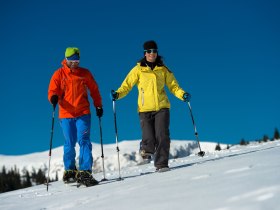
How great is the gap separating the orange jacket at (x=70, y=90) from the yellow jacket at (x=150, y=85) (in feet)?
2.90

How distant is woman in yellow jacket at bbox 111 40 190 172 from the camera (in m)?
9.56


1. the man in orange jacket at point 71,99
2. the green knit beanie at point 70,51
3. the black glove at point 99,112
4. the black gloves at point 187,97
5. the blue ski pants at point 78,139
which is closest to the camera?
the blue ski pants at point 78,139

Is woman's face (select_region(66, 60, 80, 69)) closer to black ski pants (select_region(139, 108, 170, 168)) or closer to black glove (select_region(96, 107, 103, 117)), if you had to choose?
black glove (select_region(96, 107, 103, 117))

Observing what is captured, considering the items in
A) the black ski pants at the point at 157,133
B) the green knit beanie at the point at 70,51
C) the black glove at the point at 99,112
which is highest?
the green knit beanie at the point at 70,51

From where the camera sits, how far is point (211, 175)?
19.3 feet

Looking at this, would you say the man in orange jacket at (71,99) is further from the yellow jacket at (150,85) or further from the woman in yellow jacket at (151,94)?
the yellow jacket at (150,85)

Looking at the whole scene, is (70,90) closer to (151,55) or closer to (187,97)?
(151,55)

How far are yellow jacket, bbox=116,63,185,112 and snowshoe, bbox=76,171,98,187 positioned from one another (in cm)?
203

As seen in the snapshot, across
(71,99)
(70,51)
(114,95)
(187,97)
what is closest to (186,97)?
(187,97)

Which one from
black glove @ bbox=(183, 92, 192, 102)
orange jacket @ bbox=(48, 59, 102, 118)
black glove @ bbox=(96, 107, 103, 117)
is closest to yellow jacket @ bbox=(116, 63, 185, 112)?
black glove @ bbox=(183, 92, 192, 102)

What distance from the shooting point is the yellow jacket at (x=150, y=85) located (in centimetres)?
973

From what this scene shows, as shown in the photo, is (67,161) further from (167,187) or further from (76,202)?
(167,187)

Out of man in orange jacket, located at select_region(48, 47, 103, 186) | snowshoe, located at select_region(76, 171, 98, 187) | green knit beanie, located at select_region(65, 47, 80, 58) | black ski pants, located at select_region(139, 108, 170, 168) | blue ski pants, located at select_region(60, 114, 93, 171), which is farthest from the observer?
green knit beanie, located at select_region(65, 47, 80, 58)

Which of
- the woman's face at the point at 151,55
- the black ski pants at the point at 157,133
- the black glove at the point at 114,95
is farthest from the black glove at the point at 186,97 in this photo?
the black glove at the point at 114,95
